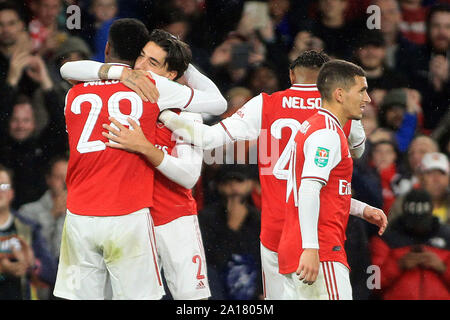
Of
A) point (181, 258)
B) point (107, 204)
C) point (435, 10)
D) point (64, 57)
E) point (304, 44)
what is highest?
point (435, 10)

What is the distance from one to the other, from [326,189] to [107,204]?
1124mm

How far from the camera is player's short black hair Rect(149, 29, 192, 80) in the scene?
160 inches

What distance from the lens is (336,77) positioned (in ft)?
11.5

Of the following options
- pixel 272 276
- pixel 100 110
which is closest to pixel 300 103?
pixel 272 276

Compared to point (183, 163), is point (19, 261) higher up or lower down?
lower down

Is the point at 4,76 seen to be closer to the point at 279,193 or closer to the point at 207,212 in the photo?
the point at 207,212

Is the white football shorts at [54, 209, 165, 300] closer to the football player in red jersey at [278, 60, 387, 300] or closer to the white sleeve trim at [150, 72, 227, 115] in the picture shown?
the white sleeve trim at [150, 72, 227, 115]

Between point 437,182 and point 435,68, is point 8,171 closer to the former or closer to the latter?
point 437,182

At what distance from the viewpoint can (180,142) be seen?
159 inches

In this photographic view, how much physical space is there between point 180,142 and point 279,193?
63 centimetres

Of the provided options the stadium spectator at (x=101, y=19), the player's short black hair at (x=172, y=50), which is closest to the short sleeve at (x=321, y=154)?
the player's short black hair at (x=172, y=50)

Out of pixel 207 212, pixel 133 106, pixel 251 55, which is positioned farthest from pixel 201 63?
pixel 133 106

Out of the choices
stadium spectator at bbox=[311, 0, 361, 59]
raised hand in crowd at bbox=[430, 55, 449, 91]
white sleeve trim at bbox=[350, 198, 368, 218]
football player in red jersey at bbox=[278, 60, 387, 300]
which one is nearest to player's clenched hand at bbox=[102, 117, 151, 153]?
football player in red jersey at bbox=[278, 60, 387, 300]

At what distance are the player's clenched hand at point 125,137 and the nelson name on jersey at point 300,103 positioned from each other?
2.91ft
